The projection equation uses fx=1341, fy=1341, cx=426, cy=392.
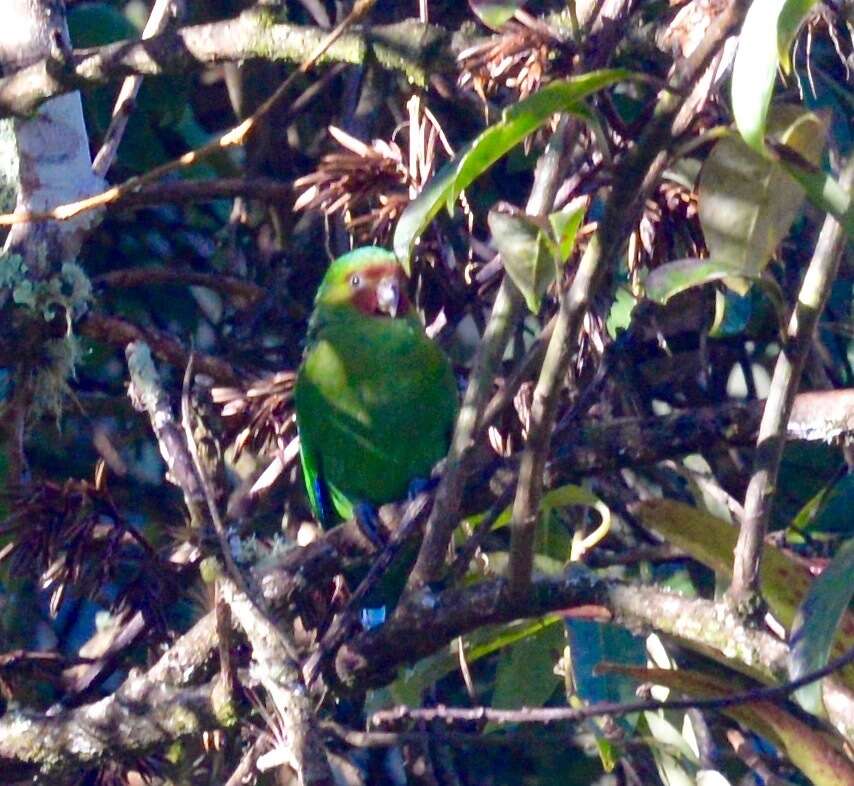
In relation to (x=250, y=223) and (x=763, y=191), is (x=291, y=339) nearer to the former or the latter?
(x=250, y=223)

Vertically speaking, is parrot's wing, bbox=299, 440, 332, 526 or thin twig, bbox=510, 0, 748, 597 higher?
thin twig, bbox=510, 0, 748, 597

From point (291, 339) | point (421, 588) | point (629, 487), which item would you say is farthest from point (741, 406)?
point (291, 339)

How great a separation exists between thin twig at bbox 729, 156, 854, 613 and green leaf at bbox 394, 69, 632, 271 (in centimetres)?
22

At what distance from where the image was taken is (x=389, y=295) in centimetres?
239

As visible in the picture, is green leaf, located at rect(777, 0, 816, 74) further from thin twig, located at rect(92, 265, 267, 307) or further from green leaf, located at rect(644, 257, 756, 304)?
thin twig, located at rect(92, 265, 267, 307)

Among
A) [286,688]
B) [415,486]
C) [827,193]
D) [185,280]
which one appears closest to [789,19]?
[827,193]

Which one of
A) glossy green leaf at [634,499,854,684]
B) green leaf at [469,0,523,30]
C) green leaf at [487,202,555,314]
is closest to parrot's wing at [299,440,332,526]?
glossy green leaf at [634,499,854,684]

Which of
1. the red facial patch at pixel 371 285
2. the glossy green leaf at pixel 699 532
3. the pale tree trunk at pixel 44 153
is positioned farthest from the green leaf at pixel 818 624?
the red facial patch at pixel 371 285

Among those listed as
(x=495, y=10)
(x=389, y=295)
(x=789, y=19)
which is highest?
(x=789, y=19)

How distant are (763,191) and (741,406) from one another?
20.7 inches

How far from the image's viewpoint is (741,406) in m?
1.63

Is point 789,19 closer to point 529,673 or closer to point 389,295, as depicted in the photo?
point 529,673

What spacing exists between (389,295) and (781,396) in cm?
134

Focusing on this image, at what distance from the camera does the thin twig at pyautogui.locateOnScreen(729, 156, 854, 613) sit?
1.08 m
